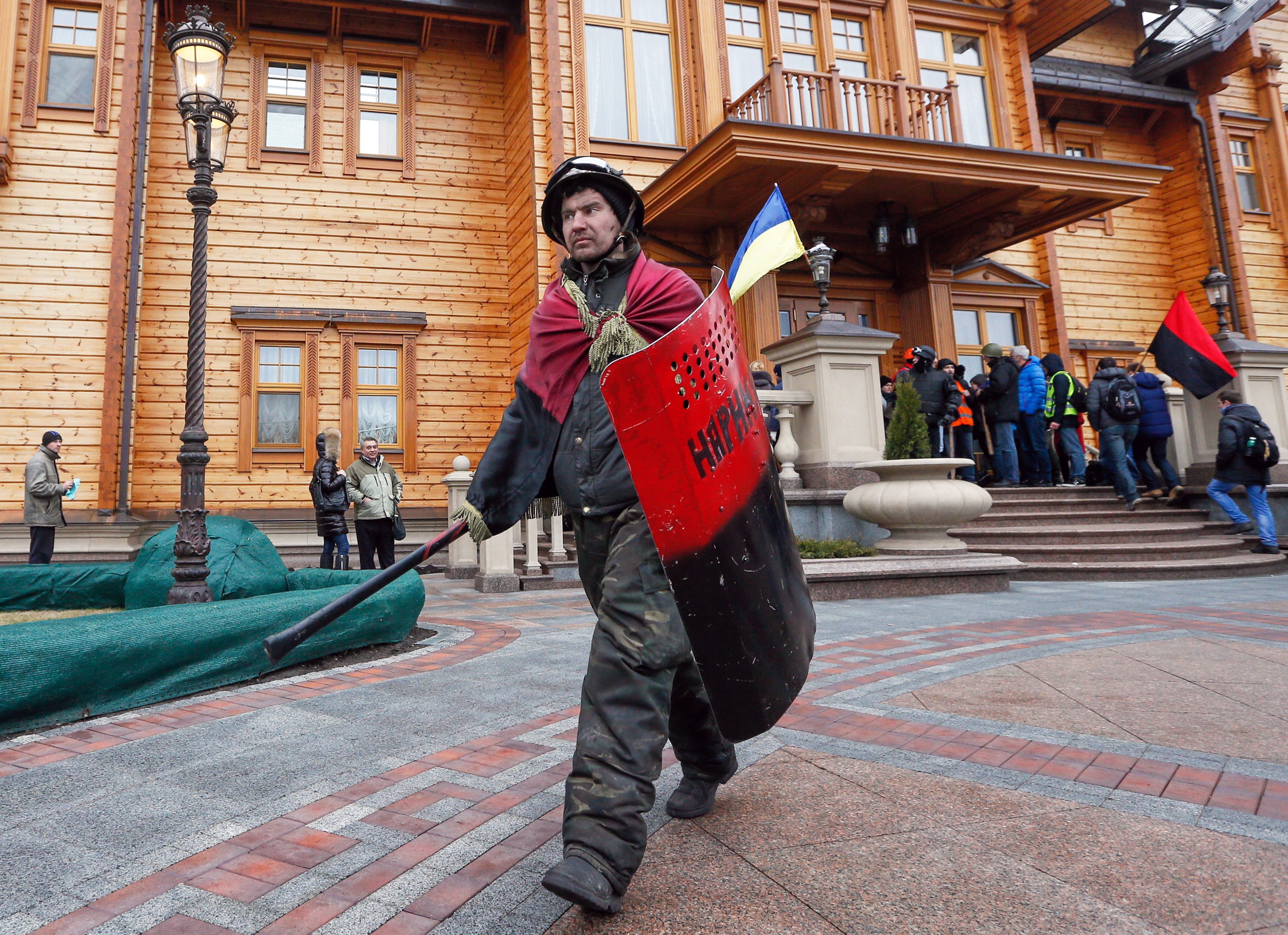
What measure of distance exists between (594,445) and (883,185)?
35.5 feet

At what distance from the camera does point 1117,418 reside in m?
9.73

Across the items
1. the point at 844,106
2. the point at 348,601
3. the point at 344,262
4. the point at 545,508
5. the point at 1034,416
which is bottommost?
the point at 348,601

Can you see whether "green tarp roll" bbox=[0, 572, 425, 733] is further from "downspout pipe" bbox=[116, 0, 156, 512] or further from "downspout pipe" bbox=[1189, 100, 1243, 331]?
"downspout pipe" bbox=[1189, 100, 1243, 331]

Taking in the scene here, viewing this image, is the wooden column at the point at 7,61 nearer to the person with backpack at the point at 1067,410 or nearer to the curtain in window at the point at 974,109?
the person with backpack at the point at 1067,410

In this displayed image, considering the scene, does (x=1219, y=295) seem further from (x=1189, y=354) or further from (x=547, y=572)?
(x=547, y=572)

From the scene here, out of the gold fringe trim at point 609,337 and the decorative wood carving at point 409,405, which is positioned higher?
the decorative wood carving at point 409,405

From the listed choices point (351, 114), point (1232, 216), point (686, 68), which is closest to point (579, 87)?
point (686, 68)

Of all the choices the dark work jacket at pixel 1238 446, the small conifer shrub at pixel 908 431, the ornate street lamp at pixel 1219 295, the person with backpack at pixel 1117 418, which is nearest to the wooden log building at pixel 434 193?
the ornate street lamp at pixel 1219 295

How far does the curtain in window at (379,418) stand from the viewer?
12.3 metres

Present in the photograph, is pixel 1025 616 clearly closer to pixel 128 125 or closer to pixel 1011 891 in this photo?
pixel 1011 891

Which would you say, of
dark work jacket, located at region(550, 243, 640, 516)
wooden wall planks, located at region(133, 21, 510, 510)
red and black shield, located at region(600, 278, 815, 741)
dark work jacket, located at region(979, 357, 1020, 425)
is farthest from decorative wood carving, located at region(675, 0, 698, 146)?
red and black shield, located at region(600, 278, 815, 741)

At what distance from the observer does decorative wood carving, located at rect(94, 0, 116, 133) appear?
11.2 metres

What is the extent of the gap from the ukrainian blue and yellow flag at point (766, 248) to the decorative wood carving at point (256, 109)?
12143 mm

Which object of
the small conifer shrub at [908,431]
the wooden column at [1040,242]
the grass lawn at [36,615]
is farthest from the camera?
the wooden column at [1040,242]
